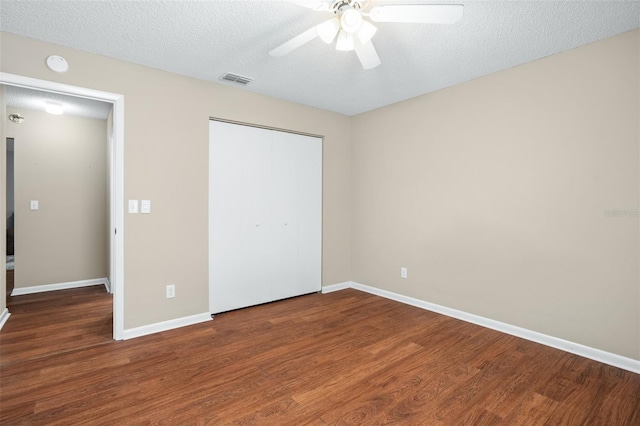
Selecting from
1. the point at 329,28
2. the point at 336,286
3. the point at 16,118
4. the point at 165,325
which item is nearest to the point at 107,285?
the point at 165,325

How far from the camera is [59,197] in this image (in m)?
4.24

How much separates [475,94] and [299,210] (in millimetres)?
2269

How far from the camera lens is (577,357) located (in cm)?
242

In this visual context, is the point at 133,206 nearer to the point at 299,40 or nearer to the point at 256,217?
the point at 256,217

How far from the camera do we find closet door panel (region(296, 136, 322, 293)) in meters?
4.00

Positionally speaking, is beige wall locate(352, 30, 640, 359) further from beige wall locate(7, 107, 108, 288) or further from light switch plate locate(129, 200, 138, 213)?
beige wall locate(7, 107, 108, 288)

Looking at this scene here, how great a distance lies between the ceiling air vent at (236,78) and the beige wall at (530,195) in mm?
1727

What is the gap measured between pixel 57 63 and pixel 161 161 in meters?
1.00

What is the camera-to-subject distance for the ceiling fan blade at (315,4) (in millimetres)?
1658

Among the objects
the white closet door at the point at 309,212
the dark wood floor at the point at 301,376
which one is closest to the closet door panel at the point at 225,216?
the dark wood floor at the point at 301,376

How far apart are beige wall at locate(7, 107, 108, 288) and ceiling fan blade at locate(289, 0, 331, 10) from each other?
4107 mm

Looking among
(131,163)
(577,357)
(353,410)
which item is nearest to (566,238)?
(577,357)

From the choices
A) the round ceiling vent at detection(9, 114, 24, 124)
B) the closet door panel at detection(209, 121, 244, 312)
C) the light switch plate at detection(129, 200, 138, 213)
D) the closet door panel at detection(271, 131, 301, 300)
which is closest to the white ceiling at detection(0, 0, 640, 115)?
the closet door panel at detection(209, 121, 244, 312)

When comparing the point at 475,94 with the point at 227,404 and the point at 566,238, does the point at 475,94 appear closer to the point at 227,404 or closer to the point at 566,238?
the point at 566,238
